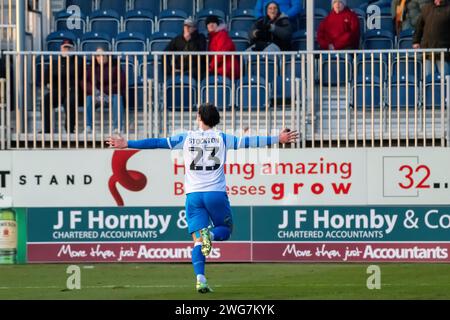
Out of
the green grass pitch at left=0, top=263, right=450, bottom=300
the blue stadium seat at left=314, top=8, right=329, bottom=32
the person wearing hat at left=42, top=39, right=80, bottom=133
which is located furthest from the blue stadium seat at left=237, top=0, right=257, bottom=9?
the green grass pitch at left=0, top=263, right=450, bottom=300

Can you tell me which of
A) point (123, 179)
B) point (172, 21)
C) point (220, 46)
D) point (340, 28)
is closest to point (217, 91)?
point (220, 46)

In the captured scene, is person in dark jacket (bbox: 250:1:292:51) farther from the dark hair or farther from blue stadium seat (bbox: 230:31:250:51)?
the dark hair

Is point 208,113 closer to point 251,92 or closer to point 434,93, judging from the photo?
point 251,92

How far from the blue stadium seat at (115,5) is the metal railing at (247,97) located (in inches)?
113

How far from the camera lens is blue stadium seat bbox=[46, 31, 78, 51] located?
23.4 metres

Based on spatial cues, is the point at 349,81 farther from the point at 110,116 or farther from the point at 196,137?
the point at 196,137

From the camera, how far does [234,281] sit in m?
17.9

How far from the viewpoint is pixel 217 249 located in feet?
69.2

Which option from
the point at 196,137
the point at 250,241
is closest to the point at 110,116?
the point at 250,241

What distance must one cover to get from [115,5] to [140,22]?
105 cm

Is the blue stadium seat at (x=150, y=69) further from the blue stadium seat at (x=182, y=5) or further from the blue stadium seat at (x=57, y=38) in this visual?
the blue stadium seat at (x=182, y=5)

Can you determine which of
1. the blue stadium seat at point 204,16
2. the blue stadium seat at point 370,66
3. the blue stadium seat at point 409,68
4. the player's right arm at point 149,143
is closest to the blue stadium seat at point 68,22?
the blue stadium seat at point 204,16

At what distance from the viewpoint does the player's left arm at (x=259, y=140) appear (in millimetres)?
15828

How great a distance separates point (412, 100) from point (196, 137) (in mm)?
6520
